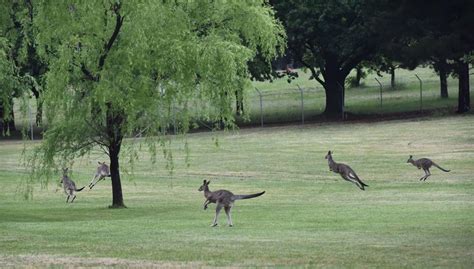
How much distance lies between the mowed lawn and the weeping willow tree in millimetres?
1977

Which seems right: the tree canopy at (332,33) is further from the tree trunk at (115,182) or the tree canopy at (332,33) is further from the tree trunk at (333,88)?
the tree trunk at (115,182)

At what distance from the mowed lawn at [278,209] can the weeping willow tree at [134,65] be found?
6.49 feet

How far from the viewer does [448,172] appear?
39.4 metres

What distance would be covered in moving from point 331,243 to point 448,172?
808 inches

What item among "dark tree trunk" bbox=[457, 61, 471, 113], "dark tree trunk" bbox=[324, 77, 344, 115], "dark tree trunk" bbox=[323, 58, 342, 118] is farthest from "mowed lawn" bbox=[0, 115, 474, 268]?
"dark tree trunk" bbox=[323, 58, 342, 118]

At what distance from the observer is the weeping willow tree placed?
28.3 metres

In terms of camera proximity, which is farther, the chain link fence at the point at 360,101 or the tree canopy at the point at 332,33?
the chain link fence at the point at 360,101

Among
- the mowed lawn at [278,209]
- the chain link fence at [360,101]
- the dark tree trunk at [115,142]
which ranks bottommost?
the mowed lawn at [278,209]

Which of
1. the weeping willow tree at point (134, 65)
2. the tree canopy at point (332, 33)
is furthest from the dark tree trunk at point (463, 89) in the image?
the weeping willow tree at point (134, 65)

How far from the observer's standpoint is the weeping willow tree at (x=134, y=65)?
28297 millimetres

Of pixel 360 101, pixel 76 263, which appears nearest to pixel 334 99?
pixel 360 101

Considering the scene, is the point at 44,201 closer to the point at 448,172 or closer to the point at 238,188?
the point at 238,188

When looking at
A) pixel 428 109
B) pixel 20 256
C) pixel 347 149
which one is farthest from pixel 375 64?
pixel 20 256

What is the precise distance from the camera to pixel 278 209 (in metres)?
30.2
